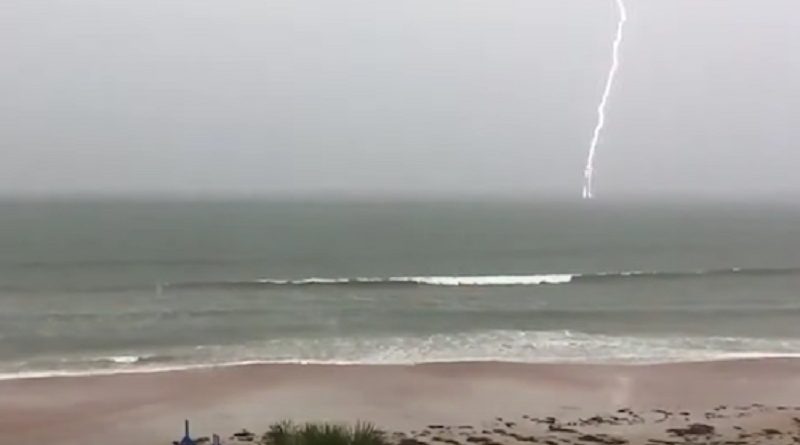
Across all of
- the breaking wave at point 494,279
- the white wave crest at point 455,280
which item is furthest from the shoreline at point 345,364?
the white wave crest at point 455,280

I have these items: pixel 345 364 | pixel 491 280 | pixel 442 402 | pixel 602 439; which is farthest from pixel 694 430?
pixel 491 280

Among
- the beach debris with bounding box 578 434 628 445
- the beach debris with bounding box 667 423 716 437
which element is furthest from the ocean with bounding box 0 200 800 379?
the beach debris with bounding box 578 434 628 445

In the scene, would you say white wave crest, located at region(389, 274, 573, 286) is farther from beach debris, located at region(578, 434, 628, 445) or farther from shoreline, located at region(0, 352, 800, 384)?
beach debris, located at region(578, 434, 628, 445)

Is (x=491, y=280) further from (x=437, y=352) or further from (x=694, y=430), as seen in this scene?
(x=694, y=430)

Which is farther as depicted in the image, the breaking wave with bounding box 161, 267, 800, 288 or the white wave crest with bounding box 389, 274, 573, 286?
the white wave crest with bounding box 389, 274, 573, 286

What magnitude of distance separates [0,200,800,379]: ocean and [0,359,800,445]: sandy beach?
1.50 meters

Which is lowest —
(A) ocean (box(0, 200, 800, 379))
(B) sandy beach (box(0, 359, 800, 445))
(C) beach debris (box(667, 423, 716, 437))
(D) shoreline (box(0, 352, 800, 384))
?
(C) beach debris (box(667, 423, 716, 437))

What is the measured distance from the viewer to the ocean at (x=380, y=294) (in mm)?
21891

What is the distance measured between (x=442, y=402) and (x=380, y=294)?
16.9 m

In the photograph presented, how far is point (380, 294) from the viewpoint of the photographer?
33.1m

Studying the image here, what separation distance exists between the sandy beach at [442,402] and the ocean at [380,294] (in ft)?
4.93

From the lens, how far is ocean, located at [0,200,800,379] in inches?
862

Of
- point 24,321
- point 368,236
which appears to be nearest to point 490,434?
Result: point 24,321

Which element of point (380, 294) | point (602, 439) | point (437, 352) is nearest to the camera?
point (602, 439)
